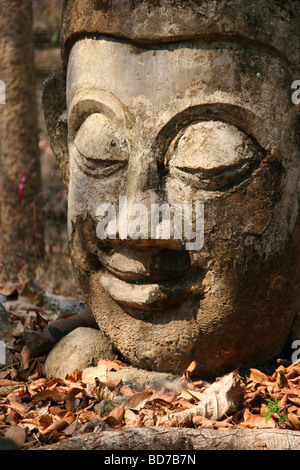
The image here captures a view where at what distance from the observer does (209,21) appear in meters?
2.69

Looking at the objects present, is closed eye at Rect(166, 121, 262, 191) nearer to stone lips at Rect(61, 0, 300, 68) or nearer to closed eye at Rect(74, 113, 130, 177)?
closed eye at Rect(74, 113, 130, 177)

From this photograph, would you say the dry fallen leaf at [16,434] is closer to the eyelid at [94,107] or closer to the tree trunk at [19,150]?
the eyelid at [94,107]

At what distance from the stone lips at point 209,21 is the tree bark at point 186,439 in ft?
5.13

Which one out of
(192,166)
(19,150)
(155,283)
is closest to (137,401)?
(155,283)

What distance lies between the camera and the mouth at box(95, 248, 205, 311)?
9.47 ft

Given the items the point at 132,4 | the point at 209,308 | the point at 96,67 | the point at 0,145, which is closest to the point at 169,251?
the point at 209,308

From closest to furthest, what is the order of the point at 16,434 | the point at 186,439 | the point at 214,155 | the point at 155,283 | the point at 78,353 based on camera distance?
the point at 186,439
the point at 16,434
the point at 214,155
the point at 155,283
the point at 78,353

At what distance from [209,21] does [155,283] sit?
115cm

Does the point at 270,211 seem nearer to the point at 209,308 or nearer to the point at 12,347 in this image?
the point at 209,308

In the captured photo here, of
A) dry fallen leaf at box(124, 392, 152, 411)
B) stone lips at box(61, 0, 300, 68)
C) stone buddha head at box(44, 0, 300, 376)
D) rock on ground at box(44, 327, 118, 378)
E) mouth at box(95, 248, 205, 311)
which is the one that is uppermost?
stone lips at box(61, 0, 300, 68)

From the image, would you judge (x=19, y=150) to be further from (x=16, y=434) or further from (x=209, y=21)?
(x=16, y=434)

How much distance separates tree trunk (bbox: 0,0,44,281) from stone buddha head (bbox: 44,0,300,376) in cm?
329

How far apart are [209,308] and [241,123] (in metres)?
0.83

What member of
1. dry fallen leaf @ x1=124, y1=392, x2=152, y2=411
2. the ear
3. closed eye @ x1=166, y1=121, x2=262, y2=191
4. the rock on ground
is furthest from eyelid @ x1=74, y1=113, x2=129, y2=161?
dry fallen leaf @ x1=124, y1=392, x2=152, y2=411
